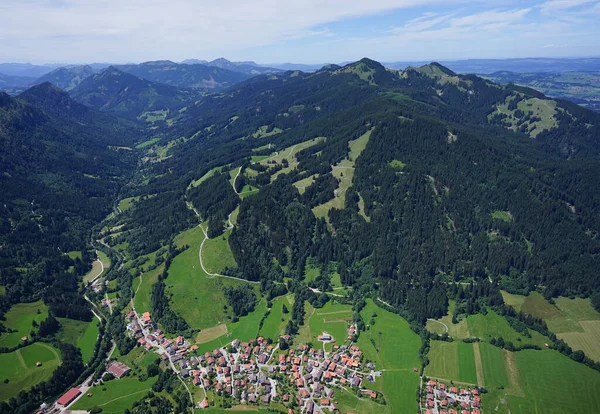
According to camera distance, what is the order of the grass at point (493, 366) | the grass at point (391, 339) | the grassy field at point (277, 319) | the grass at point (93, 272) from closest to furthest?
the grass at point (493, 366), the grass at point (391, 339), the grassy field at point (277, 319), the grass at point (93, 272)

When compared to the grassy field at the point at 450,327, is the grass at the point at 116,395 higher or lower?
lower

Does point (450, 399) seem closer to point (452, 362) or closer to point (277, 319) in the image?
point (452, 362)

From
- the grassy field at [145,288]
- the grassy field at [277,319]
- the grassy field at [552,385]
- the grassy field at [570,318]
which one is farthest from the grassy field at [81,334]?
the grassy field at [570,318]

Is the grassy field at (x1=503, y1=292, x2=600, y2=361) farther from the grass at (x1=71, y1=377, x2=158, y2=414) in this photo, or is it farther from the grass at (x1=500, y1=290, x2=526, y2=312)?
the grass at (x1=71, y1=377, x2=158, y2=414)

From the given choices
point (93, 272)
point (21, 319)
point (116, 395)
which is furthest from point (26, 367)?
point (93, 272)

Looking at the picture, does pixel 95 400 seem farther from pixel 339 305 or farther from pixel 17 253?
pixel 17 253

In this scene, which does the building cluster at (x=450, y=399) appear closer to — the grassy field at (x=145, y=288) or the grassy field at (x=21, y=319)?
the grassy field at (x=145, y=288)

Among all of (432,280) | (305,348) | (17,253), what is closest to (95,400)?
(305,348)
